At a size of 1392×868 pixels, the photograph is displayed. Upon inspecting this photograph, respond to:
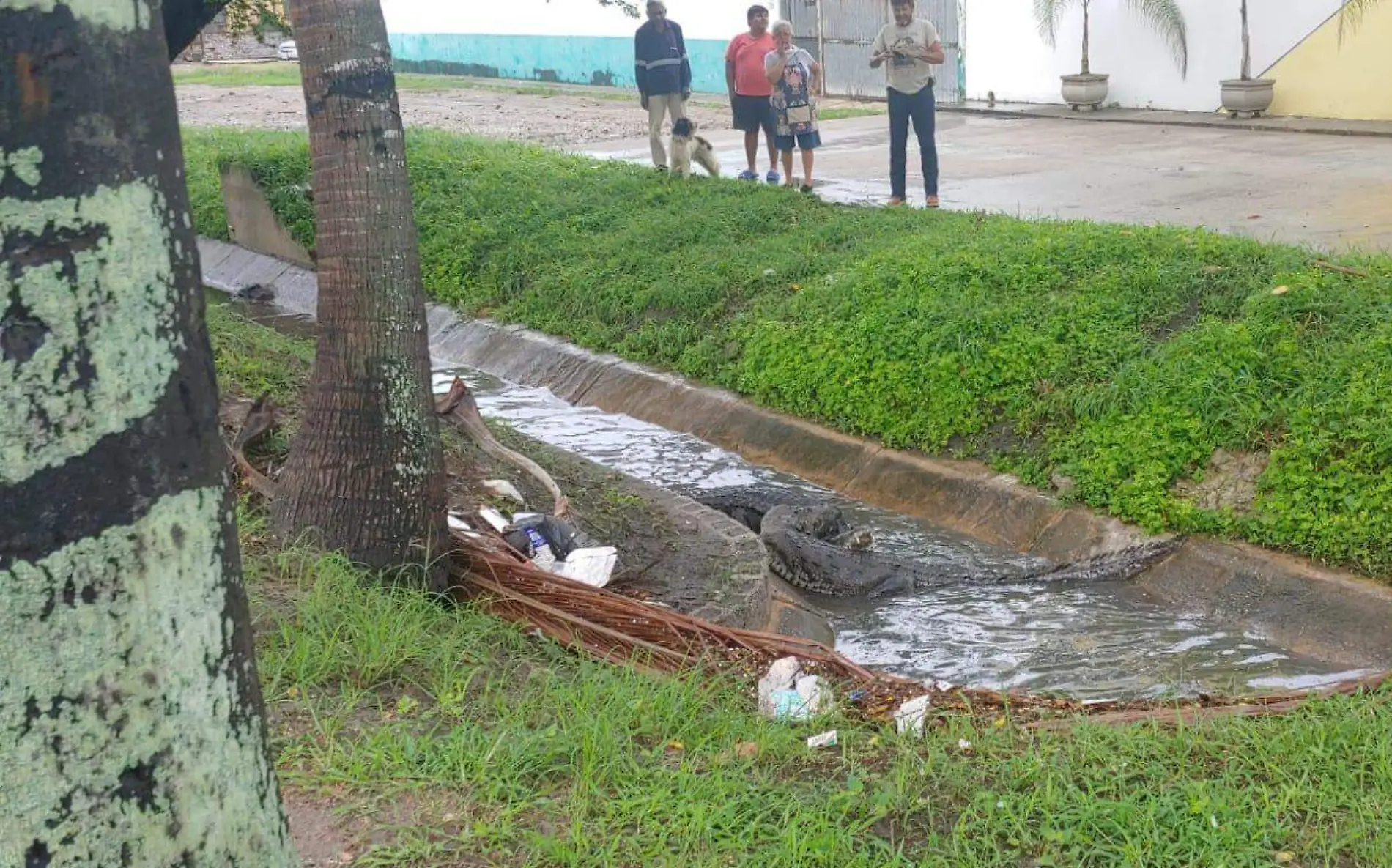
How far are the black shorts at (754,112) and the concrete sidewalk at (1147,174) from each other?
3.24ft

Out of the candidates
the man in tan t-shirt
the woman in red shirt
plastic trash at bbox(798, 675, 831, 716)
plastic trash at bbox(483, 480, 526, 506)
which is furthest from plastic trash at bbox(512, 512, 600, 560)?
the woman in red shirt

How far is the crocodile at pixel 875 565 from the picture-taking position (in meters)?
6.54

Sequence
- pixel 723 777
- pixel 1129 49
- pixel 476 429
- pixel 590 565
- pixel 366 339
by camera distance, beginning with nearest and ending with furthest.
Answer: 1. pixel 723 777
2. pixel 366 339
3. pixel 590 565
4. pixel 476 429
5. pixel 1129 49

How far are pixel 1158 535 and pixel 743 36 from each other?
8.27 meters

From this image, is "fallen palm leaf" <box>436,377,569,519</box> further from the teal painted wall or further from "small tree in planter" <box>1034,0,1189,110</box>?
the teal painted wall

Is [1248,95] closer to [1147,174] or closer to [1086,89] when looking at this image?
[1086,89]

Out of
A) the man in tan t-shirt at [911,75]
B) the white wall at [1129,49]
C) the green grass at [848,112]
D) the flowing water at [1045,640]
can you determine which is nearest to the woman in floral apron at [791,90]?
the man in tan t-shirt at [911,75]

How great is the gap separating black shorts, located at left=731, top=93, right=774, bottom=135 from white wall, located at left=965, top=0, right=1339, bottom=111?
7806 mm

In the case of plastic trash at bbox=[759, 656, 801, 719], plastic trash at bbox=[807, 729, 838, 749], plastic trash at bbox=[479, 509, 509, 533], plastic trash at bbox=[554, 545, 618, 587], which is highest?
plastic trash at bbox=[479, 509, 509, 533]

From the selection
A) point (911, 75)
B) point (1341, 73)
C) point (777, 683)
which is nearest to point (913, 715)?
point (777, 683)

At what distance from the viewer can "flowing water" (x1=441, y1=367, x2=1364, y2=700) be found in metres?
5.50

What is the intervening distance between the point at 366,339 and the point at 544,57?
28.6m

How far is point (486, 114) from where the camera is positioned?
25.5 meters

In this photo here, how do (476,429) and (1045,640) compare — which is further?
(476,429)
